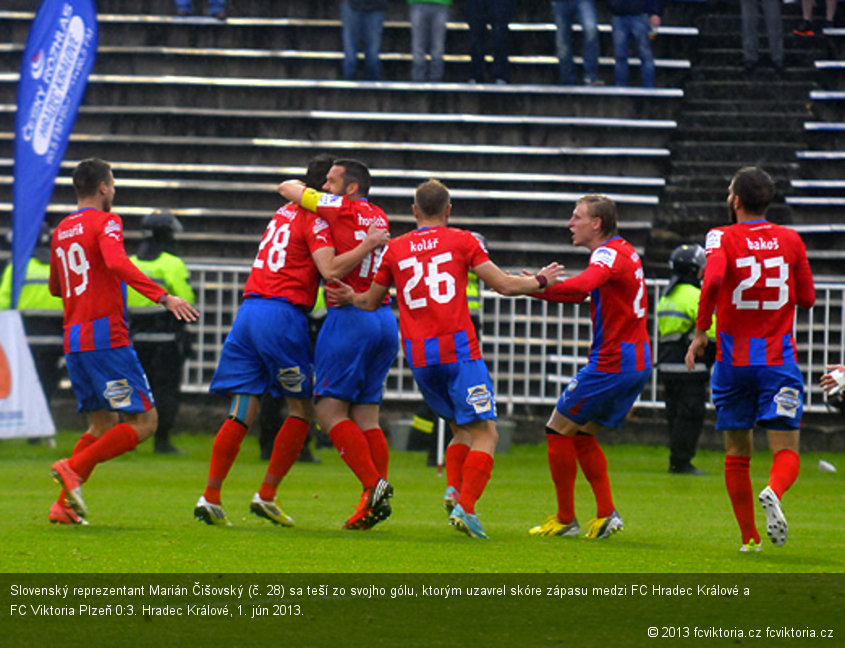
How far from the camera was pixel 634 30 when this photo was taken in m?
18.8

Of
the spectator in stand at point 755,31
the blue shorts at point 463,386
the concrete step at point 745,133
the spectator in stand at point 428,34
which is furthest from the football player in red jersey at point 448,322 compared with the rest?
the spectator in stand at point 755,31

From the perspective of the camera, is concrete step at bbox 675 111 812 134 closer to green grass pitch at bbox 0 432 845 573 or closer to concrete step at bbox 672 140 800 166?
concrete step at bbox 672 140 800 166

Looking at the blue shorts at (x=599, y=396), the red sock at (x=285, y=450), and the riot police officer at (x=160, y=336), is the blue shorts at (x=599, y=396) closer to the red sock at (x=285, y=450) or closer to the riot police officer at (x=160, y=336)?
the red sock at (x=285, y=450)

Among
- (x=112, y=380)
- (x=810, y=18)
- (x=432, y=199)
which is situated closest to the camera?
(x=432, y=199)

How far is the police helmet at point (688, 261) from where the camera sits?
13384 mm

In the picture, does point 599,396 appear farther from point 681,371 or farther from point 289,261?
point 681,371

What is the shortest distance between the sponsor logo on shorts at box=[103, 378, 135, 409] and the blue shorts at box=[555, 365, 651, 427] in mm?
2453

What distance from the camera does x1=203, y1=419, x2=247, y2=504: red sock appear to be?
8969mm

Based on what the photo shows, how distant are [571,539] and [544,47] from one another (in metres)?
12.7

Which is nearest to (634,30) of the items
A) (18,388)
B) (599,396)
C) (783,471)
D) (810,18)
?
(810,18)

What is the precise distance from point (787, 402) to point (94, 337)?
12.7 ft

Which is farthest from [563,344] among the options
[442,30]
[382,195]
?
[442,30]
